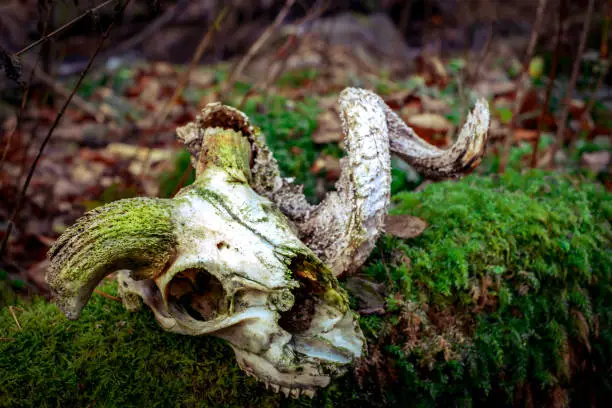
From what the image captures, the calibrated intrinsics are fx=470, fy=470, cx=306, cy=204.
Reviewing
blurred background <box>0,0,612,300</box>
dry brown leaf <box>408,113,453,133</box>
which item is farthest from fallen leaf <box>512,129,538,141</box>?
dry brown leaf <box>408,113,453,133</box>

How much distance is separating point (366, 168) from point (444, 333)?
39.0 inches

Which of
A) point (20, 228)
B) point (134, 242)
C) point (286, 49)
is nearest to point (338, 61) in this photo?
point (286, 49)

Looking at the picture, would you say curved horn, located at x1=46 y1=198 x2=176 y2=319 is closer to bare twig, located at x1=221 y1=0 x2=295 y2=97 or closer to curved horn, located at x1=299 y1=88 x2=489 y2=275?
curved horn, located at x1=299 y1=88 x2=489 y2=275

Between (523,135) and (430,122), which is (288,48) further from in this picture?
(523,135)

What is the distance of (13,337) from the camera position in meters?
2.10

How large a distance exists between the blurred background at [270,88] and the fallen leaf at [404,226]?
3.54 ft

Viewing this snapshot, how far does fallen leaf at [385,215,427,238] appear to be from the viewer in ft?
8.70

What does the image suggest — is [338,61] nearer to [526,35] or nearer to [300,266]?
[526,35]

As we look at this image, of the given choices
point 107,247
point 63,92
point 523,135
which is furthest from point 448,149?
point 63,92

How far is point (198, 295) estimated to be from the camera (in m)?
2.03

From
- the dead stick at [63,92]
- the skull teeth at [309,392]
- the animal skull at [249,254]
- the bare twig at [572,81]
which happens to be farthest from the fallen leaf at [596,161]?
the dead stick at [63,92]

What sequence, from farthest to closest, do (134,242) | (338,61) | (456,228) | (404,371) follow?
(338,61), (456,228), (404,371), (134,242)

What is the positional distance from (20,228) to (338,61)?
5006mm

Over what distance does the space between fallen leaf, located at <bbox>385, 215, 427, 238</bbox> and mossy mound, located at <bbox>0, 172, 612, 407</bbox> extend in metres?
0.05
